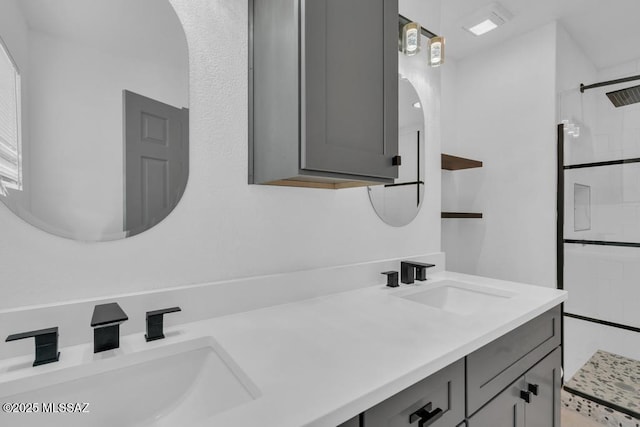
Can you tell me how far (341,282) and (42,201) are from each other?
104 cm

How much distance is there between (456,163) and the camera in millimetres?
2221

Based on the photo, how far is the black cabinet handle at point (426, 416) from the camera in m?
0.72

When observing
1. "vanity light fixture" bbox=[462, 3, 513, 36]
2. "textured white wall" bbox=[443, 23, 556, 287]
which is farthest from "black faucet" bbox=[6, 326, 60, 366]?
"vanity light fixture" bbox=[462, 3, 513, 36]

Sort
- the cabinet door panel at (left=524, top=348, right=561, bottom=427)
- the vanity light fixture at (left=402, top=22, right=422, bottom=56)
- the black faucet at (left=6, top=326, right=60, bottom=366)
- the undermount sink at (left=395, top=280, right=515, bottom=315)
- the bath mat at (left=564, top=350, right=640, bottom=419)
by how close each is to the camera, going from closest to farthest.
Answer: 1. the black faucet at (left=6, top=326, right=60, bottom=366)
2. the cabinet door panel at (left=524, top=348, right=561, bottom=427)
3. the undermount sink at (left=395, top=280, right=515, bottom=315)
4. the vanity light fixture at (left=402, top=22, right=422, bottom=56)
5. the bath mat at (left=564, top=350, right=640, bottom=419)

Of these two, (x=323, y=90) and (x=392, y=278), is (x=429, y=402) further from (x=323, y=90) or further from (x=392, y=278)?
(x=323, y=90)

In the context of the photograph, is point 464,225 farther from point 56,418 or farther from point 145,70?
point 56,418

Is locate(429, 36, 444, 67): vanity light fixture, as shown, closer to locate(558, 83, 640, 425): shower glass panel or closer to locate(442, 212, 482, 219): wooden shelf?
locate(442, 212, 482, 219): wooden shelf

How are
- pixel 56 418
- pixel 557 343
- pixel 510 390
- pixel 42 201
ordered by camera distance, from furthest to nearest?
pixel 557 343 → pixel 510 390 → pixel 42 201 → pixel 56 418

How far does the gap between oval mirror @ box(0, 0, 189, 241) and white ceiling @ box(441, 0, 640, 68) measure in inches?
73.7

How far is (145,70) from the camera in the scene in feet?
3.02

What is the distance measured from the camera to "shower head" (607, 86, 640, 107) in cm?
198

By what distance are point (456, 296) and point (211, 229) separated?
1.22 metres

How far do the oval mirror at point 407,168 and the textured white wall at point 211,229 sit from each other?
11.1 inches

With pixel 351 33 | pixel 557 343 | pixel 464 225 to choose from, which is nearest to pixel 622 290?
pixel 464 225
